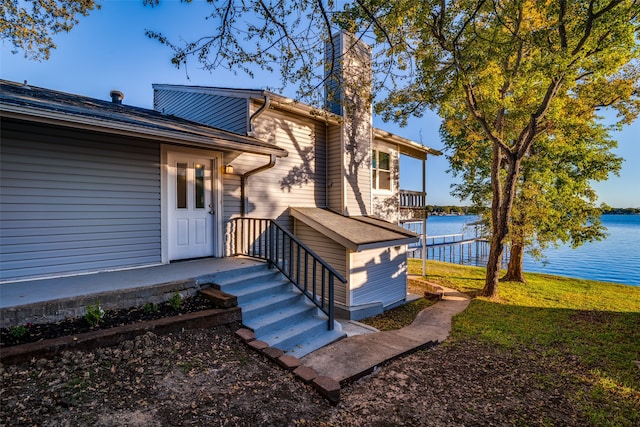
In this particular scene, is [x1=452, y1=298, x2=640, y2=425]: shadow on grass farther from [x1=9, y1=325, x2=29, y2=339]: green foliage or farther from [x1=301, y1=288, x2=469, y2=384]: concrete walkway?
[x1=9, y1=325, x2=29, y2=339]: green foliage

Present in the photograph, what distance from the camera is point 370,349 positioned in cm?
445

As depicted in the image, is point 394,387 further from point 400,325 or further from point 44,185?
point 44,185

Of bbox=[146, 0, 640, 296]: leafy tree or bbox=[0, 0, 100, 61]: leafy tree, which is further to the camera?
bbox=[0, 0, 100, 61]: leafy tree

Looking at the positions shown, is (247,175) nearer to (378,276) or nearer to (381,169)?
(378,276)

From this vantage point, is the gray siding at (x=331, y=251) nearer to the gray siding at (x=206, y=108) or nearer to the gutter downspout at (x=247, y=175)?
the gutter downspout at (x=247, y=175)

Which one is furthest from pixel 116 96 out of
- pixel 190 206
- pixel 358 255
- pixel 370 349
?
pixel 370 349

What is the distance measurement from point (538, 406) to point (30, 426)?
4698 mm

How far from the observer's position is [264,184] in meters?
7.25

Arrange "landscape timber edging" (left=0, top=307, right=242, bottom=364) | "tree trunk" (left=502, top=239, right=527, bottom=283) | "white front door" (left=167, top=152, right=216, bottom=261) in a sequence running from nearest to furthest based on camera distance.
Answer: "landscape timber edging" (left=0, top=307, right=242, bottom=364) → "white front door" (left=167, top=152, right=216, bottom=261) → "tree trunk" (left=502, top=239, right=527, bottom=283)

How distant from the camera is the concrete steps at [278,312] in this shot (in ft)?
13.8

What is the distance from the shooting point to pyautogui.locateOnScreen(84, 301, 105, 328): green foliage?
3.35 metres

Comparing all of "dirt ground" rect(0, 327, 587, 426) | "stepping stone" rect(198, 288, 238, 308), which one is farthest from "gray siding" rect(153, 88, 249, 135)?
"dirt ground" rect(0, 327, 587, 426)

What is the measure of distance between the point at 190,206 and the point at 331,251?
3.32 meters

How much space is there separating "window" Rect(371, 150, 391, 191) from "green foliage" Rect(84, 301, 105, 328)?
26.6 feet
